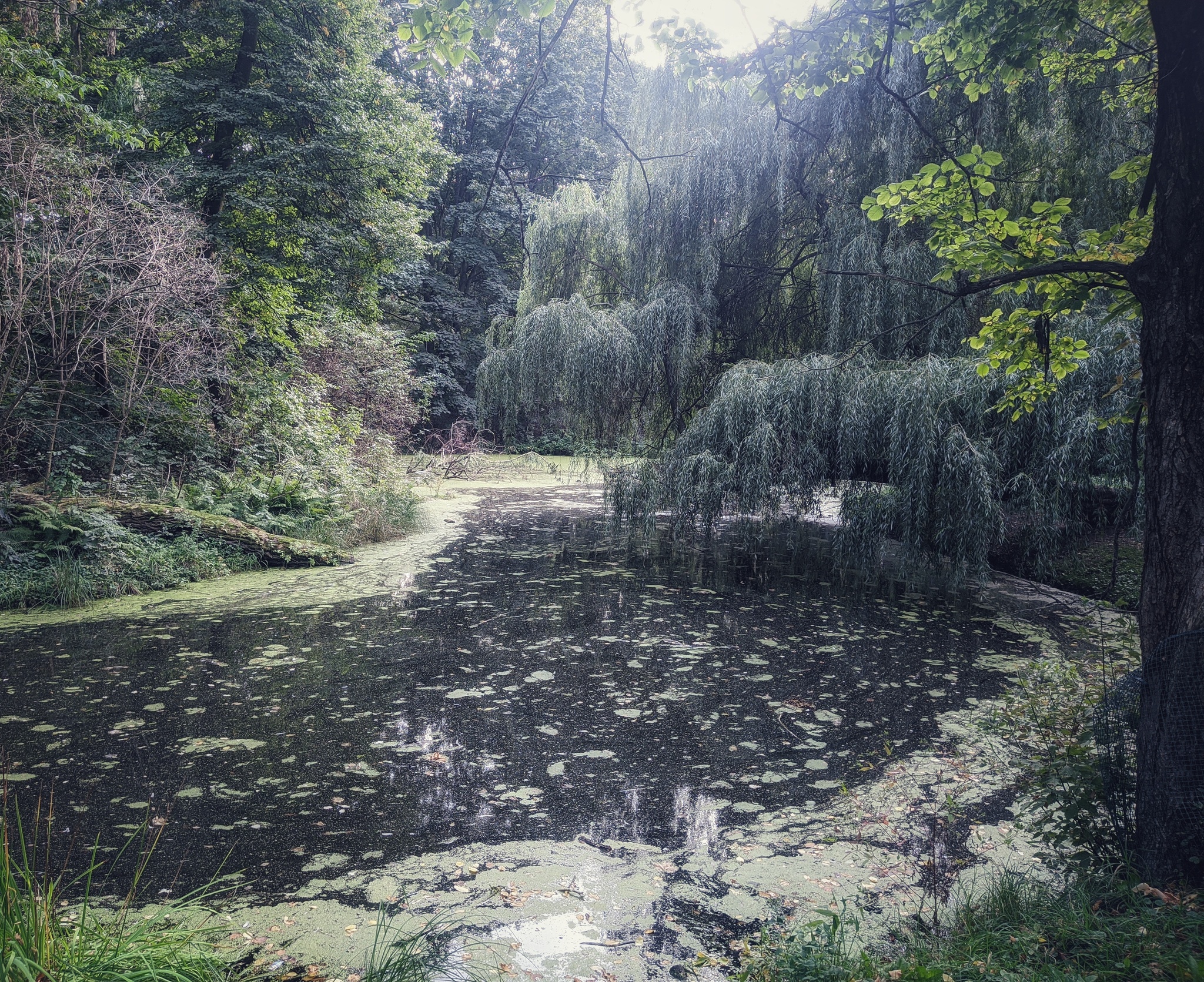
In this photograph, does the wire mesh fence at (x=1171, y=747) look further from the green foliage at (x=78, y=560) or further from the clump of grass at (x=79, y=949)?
the green foliage at (x=78, y=560)

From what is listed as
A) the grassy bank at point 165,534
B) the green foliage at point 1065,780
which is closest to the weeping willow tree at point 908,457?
the green foliage at point 1065,780

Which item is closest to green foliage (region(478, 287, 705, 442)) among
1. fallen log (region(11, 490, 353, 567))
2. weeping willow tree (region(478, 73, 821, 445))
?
weeping willow tree (region(478, 73, 821, 445))

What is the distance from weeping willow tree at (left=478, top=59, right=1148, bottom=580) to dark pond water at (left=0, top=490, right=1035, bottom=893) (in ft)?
3.69

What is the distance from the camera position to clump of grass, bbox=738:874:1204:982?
5.85ft

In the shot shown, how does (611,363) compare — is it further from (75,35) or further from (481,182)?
(481,182)

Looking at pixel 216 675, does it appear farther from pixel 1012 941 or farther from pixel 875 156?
pixel 875 156

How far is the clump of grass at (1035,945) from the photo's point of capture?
178 centimetres

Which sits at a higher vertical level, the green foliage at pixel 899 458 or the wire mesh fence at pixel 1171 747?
the green foliage at pixel 899 458

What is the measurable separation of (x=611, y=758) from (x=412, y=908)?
140 centimetres

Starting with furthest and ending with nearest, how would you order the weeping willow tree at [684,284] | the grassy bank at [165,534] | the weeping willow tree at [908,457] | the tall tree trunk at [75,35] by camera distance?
the tall tree trunk at [75,35] < the weeping willow tree at [684,284] < the weeping willow tree at [908,457] < the grassy bank at [165,534]

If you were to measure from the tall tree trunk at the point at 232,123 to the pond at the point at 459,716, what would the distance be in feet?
18.9

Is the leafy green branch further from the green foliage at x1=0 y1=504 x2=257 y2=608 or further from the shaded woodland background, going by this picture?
the green foliage at x1=0 y1=504 x2=257 y2=608

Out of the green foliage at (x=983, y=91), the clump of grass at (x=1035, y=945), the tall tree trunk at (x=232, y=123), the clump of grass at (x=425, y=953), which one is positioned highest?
the tall tree trunk at (x=232, y=123)

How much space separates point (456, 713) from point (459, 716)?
47mm
